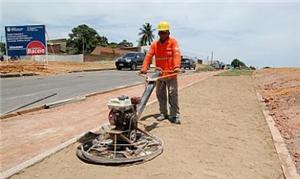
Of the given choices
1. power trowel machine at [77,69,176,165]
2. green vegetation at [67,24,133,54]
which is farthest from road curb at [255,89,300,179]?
green vegetation at [67,24,133,54]

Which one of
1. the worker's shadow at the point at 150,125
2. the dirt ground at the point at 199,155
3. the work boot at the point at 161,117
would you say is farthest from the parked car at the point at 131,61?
the work boot at the point at 161,117

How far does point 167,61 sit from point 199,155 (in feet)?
7.35

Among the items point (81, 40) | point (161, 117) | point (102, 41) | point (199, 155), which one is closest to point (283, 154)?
point (199, 155)

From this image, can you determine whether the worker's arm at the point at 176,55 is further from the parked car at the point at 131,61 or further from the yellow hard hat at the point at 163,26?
the parked car at the point at 131,61

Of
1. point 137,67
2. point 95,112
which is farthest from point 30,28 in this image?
point 95,112

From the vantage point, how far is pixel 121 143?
584 centimetres

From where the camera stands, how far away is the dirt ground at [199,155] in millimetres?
5105

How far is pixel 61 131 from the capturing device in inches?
291

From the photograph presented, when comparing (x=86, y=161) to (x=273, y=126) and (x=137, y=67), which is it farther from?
(x=137, y=67)

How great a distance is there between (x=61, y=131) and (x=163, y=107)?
2.10 m

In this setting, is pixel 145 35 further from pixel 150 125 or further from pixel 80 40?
pixel 150 125

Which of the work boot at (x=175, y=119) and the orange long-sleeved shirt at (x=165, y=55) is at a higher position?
the orange long-sleeved shirt at (x=165, y=55)

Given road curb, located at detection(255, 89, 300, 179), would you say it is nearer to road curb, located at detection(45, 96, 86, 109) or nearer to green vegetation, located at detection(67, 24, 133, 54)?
road curb, located at detection(45, 96, 86, 109)

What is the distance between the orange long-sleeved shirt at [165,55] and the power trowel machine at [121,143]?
1.56m
